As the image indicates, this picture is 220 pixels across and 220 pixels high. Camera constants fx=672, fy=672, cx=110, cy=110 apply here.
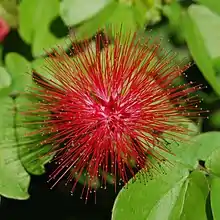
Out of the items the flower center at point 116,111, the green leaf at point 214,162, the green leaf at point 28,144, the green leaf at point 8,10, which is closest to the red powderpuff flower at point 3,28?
the green leaf at point 8,10

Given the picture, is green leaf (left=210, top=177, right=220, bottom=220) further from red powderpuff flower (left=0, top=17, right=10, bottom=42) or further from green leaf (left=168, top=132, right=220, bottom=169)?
red powderpuff flower (left=0, top=17, right=10, bottom=42)

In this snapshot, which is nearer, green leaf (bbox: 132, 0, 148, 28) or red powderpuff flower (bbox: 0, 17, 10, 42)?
green leaf (bbox: 132, 0, 148, 28)

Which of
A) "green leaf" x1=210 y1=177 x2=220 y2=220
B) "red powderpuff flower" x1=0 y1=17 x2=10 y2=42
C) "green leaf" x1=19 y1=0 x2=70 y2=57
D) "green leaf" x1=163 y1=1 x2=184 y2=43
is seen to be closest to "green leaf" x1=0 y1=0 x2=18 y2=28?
"red powderpuff flower" x1=0 y1=17 x2=10 y2=42

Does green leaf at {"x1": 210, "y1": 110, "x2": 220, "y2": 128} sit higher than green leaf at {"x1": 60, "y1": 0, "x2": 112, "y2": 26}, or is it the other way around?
green leaf at {"x1": 60, "y1": 0, "x2": 112, "y2": 26}

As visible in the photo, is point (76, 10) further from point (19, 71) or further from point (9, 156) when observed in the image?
point (9, 156)

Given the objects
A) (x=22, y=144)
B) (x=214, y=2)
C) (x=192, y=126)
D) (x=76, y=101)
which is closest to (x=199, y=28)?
(x=214, y=2)

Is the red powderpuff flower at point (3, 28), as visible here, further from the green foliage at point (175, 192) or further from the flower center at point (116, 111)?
the green foliage at point (175, 192)

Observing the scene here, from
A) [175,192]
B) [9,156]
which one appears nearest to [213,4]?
[175,192]
